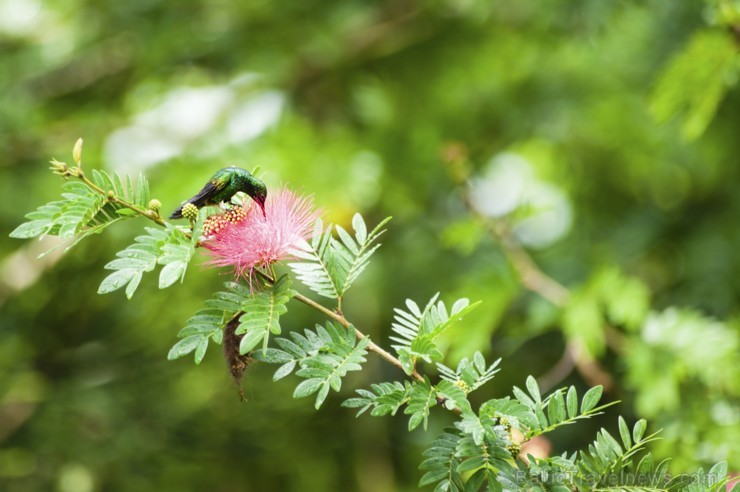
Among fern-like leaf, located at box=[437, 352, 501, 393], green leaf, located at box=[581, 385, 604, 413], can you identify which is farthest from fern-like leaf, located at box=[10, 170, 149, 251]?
green leaf, located at box=[581, 385, 604, 413]

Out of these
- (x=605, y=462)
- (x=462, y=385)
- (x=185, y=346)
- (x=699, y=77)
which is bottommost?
(x=605, y=462)

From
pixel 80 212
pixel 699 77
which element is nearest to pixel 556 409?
pixel 80 212

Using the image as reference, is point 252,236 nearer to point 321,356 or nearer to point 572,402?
point 321,356

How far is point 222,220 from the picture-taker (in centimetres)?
71

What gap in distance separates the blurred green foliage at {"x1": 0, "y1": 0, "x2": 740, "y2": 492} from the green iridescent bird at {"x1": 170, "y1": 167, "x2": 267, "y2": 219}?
863 mm

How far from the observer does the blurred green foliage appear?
1598 mm

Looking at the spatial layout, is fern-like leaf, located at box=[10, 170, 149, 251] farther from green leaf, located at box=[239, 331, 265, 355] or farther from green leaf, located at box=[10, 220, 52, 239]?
green leaf, located at box=[239, 331, 265, 355]

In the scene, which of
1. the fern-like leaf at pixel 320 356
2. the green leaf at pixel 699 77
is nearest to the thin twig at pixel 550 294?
the green leaf at pixel 699 77

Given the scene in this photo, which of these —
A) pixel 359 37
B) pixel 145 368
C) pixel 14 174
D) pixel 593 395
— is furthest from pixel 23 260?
pixel 593 395

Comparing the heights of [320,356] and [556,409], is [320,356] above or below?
above

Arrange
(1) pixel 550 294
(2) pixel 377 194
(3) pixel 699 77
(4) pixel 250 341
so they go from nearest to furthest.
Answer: (4) pixel 250 341 < (3) pixel 699 77 < (1) pixel 550 294 < (2) pixel 377 194

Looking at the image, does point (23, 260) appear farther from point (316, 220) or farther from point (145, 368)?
point (316, 220)

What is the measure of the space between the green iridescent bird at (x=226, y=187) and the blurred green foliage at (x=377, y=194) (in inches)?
34.0

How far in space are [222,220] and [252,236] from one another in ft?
0.13
